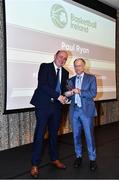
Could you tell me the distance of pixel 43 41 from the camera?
14.0 ft

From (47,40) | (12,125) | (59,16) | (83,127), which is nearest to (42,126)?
(83,127)

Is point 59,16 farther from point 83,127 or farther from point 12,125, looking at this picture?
point 83,127

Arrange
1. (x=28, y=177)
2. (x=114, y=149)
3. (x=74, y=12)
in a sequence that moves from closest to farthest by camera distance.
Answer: (x=28, y=177)
(x=114, y=149)
(x=74, y=12)

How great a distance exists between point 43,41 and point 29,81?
0.71 metres

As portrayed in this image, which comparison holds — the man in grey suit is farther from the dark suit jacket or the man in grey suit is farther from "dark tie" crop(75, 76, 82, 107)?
the dark suit jacket

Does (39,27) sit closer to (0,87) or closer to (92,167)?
(0,87)

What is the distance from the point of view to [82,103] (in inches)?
123

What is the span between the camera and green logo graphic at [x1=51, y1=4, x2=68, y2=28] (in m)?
4.44

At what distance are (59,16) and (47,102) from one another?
2111 mm

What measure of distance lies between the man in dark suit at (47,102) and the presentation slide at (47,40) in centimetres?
95

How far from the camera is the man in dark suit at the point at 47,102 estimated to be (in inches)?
114

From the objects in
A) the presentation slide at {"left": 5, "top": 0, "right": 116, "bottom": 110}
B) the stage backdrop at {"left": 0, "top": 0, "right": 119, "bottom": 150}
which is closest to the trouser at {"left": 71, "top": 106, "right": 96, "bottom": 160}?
the presentation slide at {"left": 5, "top": 0, "right": 116, "bottom": 110}

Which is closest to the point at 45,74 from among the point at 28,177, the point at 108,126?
the point at 28,177

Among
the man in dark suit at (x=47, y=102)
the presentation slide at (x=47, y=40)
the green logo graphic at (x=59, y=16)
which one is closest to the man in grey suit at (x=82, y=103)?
the man in dark suit at (x=47, y=102)
